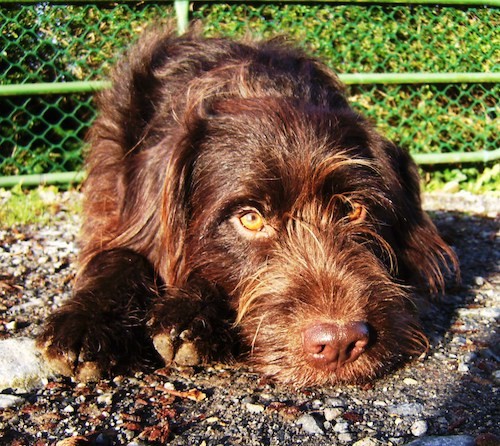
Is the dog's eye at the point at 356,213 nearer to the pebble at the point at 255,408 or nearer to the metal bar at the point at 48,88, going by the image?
the pebble at the point at 255,408

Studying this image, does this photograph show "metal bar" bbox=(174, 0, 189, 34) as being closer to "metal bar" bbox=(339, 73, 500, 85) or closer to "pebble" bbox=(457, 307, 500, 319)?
"metal bar" bbox=(339, 73, 500, 85)

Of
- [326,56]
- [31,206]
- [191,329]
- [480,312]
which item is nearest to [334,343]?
[191,329]

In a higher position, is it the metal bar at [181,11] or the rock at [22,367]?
the metal bar at [181,11]

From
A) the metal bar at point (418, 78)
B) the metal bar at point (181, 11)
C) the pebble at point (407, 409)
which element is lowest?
the pebble at point (407, 409)

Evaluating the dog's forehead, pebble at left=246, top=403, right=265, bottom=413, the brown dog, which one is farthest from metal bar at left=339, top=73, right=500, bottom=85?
pebble at left=246, top=403, right=265, bottom=413

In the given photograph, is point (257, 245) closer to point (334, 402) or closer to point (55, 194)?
point (334, 402)

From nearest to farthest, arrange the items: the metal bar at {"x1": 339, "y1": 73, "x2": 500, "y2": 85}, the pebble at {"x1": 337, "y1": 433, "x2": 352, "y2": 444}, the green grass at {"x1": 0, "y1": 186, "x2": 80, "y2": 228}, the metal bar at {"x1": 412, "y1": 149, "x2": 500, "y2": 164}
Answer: the pebble at {"x1": 337, "y1": 433, "x2": 352, "y2": 444} → the green grass at {"x1": 0, "y1": 186, "x2": 80, "y2": 228} → the metal bar at {"x1": 339, "y1": 73, "x2": 500, "y2": 85} → the metal bar at {"x1": 412, "y1": 149, "x2": 500, "y2": 164}

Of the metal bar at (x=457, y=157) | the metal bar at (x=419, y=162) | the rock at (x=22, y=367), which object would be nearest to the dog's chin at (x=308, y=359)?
the rock at (x=22, y=367)

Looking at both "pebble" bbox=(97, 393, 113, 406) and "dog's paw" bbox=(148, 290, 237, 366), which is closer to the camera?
"pebble" bbox=(97, 393, 113, 406)
